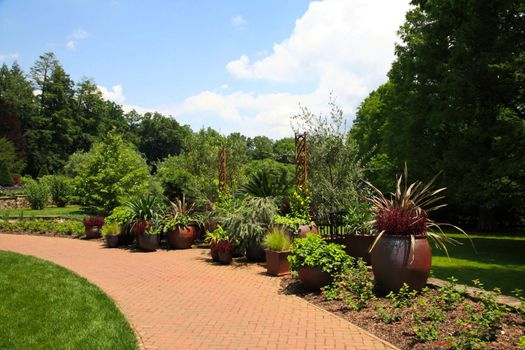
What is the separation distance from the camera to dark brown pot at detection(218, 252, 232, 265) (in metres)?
9.88

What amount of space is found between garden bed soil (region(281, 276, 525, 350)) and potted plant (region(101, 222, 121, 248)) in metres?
8.67

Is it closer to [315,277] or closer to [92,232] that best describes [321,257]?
[315,277]

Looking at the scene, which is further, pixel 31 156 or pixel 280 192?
pixel 31 156

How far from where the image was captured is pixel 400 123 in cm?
2084

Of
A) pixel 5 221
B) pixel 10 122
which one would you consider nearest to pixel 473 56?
pixel 5 221

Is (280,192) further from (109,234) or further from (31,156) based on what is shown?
(31,156)

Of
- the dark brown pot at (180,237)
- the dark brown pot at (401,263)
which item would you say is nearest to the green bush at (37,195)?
the dark brown pot at (180,237)

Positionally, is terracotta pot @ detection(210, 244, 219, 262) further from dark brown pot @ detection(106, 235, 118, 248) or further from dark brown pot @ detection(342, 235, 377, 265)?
dark brown pot @ detection(106, 235, 118, 248)

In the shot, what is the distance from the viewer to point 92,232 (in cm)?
1522

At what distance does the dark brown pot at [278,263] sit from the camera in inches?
332

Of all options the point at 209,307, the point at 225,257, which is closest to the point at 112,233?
the point at 225,257

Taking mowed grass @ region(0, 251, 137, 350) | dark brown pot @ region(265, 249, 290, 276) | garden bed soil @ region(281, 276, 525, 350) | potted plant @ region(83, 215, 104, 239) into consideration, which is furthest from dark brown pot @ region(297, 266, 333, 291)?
potted plant @ region(83, 215, 104, 239)

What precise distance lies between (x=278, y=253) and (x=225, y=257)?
6.38 feet

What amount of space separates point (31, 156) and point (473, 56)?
53011mm
